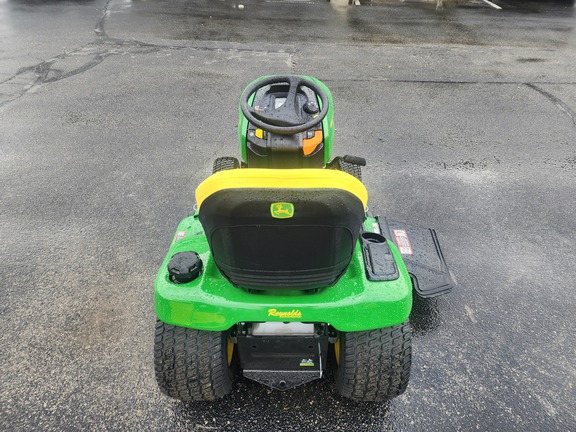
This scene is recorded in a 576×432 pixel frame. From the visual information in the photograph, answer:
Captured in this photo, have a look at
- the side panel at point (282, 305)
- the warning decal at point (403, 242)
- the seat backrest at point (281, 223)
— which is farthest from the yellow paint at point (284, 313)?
the warning decal at point (403, 242)

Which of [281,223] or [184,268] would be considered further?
[184,268]

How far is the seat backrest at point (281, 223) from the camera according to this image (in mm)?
1545

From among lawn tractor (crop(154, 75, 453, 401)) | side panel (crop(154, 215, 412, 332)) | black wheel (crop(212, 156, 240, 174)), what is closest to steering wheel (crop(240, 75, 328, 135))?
lawn tractor (crop(154, 75, 453, 401))

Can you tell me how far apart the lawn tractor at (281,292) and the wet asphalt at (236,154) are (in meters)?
0.28

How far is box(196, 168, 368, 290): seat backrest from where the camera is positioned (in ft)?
5.07

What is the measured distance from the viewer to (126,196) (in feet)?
12.8

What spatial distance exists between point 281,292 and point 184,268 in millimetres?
404

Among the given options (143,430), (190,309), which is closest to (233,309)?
(190,309)

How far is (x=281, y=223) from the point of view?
161 cm

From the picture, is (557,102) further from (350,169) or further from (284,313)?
(284,313)

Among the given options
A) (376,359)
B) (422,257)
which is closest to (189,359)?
(376,359)

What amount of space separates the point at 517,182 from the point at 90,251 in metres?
3.51

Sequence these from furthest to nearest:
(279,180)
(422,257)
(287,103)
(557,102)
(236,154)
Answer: (557,102) → (236,154) → (422,257) → (287,103) → (279,180)

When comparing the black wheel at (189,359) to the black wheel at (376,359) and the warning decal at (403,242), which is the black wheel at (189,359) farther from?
the warning decal at (403,242)
